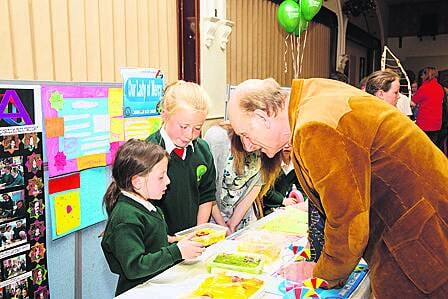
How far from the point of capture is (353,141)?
40.5 inches

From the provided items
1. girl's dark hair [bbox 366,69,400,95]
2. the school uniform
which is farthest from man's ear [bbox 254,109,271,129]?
girl's dark hair [bbox 366,69,400,95]

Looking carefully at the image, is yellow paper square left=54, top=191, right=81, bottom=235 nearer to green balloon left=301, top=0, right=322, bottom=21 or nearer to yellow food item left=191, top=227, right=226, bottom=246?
yellow food item left=191, top=227, right=226, bottom=246

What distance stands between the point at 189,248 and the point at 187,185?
1.73 feet

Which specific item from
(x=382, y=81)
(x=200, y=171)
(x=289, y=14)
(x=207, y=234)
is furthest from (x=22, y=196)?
(x=289, y=14)

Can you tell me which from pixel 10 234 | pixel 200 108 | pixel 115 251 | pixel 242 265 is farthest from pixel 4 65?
pixel 242 265

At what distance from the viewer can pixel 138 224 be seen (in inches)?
58.1

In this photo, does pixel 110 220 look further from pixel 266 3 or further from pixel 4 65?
pixel 266 3

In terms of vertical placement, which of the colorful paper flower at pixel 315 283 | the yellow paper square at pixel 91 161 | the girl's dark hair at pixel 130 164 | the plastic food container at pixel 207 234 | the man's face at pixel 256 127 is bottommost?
the colorful paper flower at pixel 315 283

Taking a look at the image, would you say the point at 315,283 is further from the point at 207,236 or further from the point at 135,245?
the point at 135,245

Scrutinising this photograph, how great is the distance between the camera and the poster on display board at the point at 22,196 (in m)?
1.86

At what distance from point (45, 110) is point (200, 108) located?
2.39 feet

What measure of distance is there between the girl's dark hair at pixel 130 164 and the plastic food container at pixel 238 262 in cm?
39

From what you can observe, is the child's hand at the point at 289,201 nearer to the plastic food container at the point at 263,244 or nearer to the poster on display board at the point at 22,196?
the plastic food container at the point at 263,244

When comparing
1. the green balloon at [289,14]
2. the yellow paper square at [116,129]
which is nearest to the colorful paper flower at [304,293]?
the yellow paper square at [116,129]
